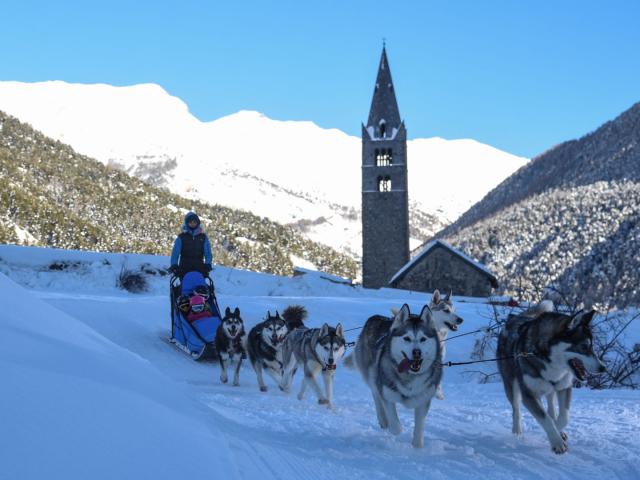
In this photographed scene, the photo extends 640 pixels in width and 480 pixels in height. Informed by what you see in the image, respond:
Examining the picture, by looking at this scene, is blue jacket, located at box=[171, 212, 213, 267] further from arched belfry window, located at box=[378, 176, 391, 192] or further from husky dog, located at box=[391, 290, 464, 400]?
arched belfry window, located at box=[378, 176, 391, 192]

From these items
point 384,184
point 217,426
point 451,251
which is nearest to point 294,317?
point 217,426

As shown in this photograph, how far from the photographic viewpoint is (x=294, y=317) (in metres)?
10.8

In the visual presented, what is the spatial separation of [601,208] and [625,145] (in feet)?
146

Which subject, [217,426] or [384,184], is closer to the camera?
[217,426]

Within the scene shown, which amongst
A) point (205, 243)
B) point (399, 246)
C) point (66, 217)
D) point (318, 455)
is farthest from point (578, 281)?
point (318, 455)

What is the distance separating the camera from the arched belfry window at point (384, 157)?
170ft

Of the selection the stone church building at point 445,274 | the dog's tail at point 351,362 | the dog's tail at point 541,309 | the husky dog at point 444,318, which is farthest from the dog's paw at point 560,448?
the stone church building at point 445,274

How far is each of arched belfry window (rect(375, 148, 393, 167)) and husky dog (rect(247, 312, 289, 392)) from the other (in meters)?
42.9

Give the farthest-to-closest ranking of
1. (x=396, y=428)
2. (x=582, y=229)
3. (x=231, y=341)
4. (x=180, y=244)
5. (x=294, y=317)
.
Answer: (x=582, y=229) → (x=180, y=244) → (x=294, y=317) → (x=231, y=341) → (x=396, y=428)

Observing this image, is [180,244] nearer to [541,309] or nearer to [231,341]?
[231,341]

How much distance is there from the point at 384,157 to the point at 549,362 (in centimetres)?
4747

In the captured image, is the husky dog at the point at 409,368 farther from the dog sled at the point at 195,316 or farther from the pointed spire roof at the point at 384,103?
the pointed spire roof at the point at 384,103

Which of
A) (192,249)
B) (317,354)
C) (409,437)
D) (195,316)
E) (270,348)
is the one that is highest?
(192,249)

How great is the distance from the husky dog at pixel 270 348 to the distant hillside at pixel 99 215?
161ft
